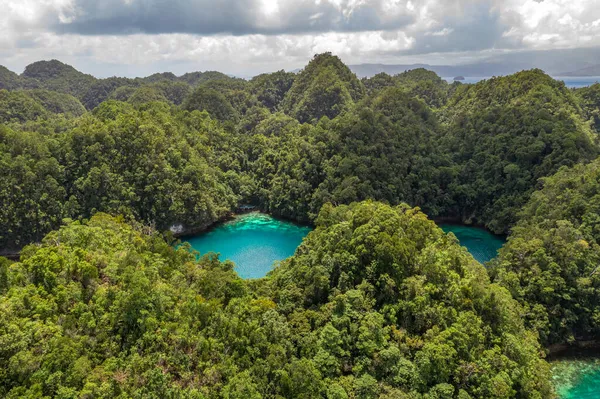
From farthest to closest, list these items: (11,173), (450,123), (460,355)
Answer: (450,123)
(11,173)
(460,355)

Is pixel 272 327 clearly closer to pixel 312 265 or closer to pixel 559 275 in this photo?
pixel 312 265

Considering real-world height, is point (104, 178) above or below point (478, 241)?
above

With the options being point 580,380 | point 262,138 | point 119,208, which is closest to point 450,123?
point 262,138

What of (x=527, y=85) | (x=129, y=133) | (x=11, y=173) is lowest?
(x=11, y=173)

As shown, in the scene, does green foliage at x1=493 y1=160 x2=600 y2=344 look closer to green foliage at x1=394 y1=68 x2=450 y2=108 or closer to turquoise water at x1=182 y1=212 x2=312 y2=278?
turquoise water at x1=182 y1=212 x2=312 y2=278

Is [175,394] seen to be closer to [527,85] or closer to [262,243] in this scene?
[262,243]

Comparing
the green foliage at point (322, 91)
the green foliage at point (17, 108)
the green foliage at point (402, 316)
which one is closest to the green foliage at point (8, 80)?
the green foliage at point (17, 108)

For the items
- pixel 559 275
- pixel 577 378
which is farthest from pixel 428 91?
pixel 577 378
